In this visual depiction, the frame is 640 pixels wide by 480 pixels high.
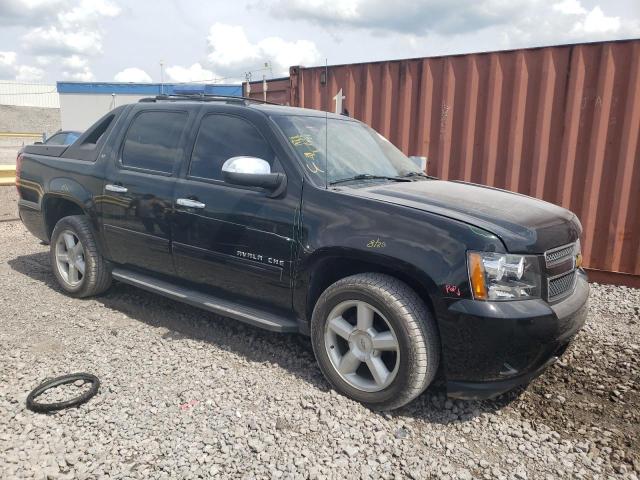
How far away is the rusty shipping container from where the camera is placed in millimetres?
5602

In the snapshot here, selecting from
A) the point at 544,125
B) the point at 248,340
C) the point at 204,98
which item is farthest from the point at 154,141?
the point at 544,125

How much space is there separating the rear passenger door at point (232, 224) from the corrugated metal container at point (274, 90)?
4.54 metres

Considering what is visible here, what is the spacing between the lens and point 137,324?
4.32 meters

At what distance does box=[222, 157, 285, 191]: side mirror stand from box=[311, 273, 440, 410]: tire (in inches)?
31.1

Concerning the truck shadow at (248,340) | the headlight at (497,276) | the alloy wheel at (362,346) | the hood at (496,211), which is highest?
the hood at (496,211)

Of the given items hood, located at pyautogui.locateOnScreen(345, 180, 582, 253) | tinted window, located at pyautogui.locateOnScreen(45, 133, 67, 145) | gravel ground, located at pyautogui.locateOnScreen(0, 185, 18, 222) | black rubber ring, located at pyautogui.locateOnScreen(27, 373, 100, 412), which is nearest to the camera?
hood, located at pyautogui.locateOnScreen(345, 180, 582, 253)

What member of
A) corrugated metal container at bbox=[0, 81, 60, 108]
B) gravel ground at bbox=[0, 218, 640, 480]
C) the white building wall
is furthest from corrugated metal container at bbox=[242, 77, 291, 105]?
corrugated metal container at bbox=[0, 81, 60, 108]

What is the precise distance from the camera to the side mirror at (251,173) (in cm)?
323

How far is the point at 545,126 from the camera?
5.94m

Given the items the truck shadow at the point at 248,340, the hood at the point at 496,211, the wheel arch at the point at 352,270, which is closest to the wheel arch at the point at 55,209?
the truck shadow at the point at 248,340

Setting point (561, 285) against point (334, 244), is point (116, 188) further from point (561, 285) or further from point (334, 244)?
point (561, 285)

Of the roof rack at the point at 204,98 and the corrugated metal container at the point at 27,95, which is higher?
the corrugated metal container at the point at 27,95

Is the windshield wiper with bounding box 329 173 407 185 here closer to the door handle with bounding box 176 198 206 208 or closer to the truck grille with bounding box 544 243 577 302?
the door handle with bounding box 176 198 206 208

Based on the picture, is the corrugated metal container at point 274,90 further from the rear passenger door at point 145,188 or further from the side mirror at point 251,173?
the side mirror at point 251,173
